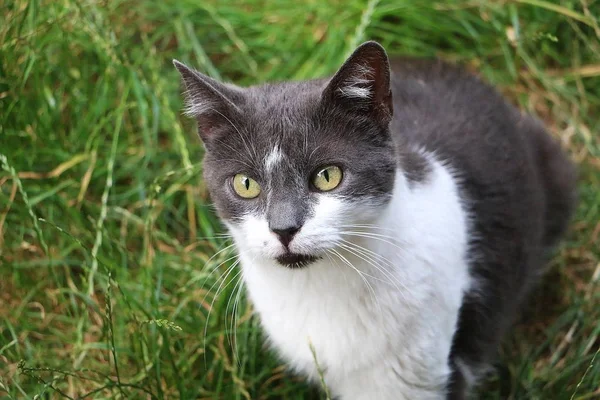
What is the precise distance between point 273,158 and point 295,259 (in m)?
0.23

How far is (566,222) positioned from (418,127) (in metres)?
0.80

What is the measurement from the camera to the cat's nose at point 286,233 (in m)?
1.57

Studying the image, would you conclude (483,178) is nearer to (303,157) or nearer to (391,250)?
(391,250)

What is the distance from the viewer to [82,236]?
2.58 metres

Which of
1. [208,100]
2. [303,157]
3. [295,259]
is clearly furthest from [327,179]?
[208,100]

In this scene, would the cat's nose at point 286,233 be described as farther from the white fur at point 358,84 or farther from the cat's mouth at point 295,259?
the white fur at point 358,84

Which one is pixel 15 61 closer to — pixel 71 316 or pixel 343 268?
pixel 71 316

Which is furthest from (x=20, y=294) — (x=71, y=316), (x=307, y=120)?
(x=307, y=120)

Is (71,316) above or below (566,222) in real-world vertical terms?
below

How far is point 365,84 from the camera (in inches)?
65.3

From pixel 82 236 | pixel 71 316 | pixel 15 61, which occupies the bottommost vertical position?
pixel 71 316

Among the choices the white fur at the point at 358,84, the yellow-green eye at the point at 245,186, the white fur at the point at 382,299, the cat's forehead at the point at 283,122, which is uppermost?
the white fur at the point at 358,84

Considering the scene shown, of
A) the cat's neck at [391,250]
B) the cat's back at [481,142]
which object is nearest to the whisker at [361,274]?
the cat's neck at [391,250]

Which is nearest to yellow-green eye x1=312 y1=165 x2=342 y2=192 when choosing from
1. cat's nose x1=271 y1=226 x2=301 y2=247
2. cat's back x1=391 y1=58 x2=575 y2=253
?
cat's nose x1=271 y1=226 x2=301 y2=247
